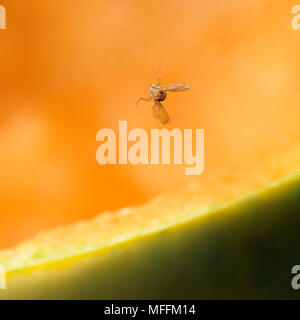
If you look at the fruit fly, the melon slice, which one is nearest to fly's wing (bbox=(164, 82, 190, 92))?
the fruit fly

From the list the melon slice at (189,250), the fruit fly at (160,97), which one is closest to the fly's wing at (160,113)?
the fruit fly at (160,97)

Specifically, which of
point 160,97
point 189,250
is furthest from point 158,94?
point 189,250

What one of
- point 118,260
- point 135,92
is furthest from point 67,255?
point 135,92

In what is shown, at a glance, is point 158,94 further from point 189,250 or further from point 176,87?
point 189,250

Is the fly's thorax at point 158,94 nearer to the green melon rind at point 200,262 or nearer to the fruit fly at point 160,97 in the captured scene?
the fruit fly at point 160,97

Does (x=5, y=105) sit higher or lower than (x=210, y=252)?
higher
